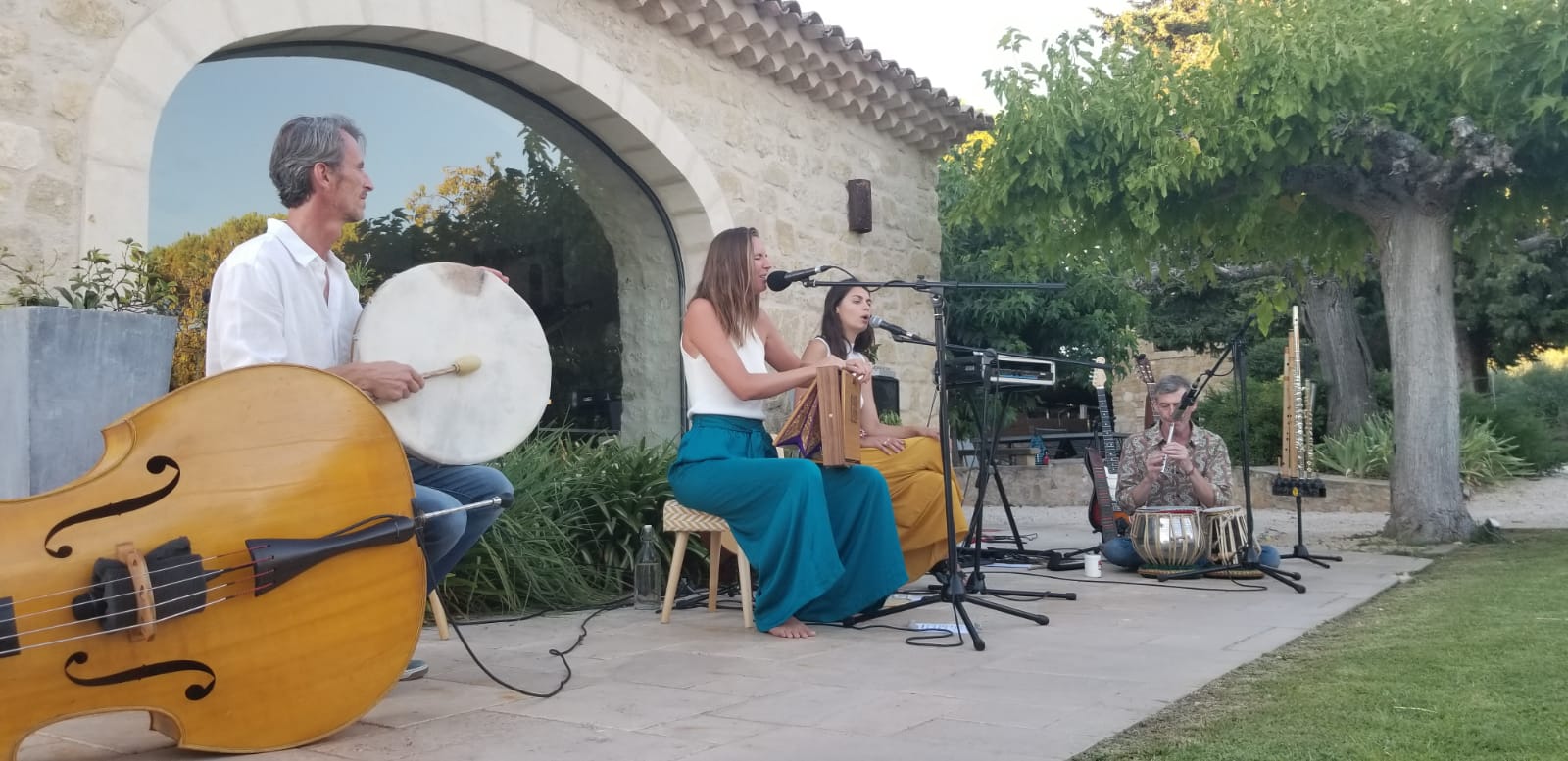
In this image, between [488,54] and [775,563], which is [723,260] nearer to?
[775,563]

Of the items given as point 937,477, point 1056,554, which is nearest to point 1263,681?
point 937,477

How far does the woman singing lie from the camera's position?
13.5 feet

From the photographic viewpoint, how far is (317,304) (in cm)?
292

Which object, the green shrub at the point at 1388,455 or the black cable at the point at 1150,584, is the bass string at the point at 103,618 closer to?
the black cable at the point at 1150,584

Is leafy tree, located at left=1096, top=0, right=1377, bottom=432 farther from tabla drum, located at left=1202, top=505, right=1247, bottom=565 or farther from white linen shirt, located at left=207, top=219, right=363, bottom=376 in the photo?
white linen shirt, located at left=207, top=219, right=363, bottom=376

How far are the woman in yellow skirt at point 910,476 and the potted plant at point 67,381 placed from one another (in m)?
2.40

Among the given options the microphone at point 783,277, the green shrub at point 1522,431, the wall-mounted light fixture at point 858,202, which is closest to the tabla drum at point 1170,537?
the microphone at point 783,277

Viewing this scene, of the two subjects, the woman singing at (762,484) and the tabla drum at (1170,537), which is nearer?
the woman singing at (762,484)

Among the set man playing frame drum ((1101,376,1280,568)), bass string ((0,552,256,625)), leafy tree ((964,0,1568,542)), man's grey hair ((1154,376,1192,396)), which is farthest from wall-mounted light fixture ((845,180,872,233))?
bass string ((0,552,256,625))

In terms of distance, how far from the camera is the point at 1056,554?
6316 mm

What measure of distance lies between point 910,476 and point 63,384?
3.03 metres

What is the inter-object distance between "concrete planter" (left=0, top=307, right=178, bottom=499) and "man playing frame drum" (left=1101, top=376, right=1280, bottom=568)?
163 inches

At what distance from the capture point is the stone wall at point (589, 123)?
4145 mm

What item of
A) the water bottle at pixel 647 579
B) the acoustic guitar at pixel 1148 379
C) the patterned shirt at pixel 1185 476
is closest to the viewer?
the water bottle at pixel 647 579
